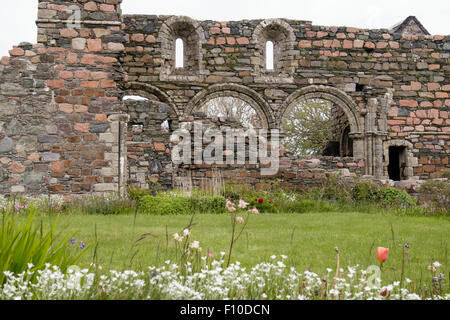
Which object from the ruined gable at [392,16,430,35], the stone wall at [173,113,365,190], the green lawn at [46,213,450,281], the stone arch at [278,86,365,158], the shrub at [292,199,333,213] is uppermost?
the ruined gable at [392,16,430,35]

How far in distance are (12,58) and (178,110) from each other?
20.4ft

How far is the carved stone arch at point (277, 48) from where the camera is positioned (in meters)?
15.3

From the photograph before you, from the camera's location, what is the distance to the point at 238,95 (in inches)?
595

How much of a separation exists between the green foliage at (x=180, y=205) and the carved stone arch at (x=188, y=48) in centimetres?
684

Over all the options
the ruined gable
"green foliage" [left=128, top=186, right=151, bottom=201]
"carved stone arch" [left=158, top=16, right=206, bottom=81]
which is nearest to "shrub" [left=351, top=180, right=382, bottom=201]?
"green foliage" [left=128, top=186, right=151, bottom=201]

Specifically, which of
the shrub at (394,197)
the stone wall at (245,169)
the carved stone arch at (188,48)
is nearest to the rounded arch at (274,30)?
the carved stone arch at (188,48)

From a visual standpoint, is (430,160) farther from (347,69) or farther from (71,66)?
(71,66)

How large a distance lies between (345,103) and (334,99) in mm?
449

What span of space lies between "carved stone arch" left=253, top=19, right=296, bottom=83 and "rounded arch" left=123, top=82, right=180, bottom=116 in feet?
10.6

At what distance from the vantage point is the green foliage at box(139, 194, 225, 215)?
27.7 ft

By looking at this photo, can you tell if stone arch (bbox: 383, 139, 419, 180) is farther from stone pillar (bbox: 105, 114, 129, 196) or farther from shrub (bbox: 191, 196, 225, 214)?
stone pillar (bbox: 105, 114, 129, 196)

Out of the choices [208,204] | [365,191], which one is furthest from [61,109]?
[365,191]

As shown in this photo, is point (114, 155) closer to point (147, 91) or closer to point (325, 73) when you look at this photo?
point (147, 91)
